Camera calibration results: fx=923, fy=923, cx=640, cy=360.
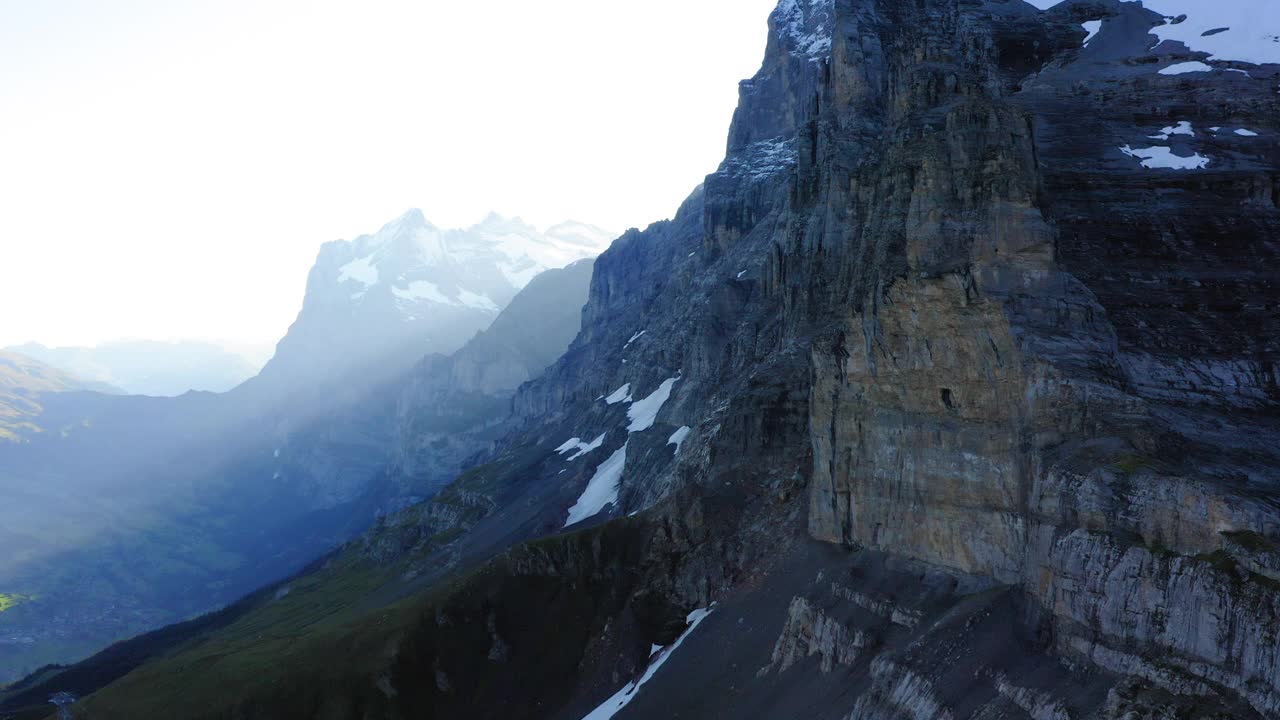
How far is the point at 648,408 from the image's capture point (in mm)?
160500

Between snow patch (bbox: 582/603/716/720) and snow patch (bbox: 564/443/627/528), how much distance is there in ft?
156

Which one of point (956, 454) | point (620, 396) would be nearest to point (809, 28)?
point (620, 396)

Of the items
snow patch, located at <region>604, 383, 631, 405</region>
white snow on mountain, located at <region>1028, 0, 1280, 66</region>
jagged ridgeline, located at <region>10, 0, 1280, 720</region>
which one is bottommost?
snow patch, located at <region>604, 383, 631, 405</region>

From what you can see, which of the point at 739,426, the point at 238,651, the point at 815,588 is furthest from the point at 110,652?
the point at 815,588

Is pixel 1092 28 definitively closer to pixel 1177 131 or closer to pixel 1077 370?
pixel 1177 131

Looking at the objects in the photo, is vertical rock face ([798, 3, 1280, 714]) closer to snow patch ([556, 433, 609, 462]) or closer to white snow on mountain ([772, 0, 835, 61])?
snow patch ([556, 433, 609, 462])

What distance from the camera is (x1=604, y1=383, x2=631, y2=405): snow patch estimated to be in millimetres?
179250

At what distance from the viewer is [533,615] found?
96.6 m

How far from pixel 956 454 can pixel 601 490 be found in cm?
8960

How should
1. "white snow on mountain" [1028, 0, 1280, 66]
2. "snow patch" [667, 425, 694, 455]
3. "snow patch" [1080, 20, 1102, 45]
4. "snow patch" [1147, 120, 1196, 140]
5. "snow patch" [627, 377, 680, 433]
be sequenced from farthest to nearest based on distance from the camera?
"snow patch" [627, 377, 680, 433] < "snow patch" [667, 425, 694, 455] < "snow patch" [1080, 20, 1102, 45] < "white snow on mountain" [1028, 0, 1280, 66] < "snow patch" [1147, 120, 1196, 140]

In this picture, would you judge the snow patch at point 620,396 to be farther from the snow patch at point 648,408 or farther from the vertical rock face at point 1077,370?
the vertical rock face at point 1077,370

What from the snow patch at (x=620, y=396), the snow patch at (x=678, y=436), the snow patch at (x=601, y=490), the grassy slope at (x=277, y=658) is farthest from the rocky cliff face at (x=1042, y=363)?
the snow patch at (x=620, y=396)

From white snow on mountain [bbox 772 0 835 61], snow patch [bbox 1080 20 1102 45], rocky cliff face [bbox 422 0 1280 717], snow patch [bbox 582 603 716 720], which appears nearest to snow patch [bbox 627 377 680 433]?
rocky cliff face [bbox 422 0 1280 717]

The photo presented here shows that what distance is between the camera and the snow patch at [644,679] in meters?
78.8
